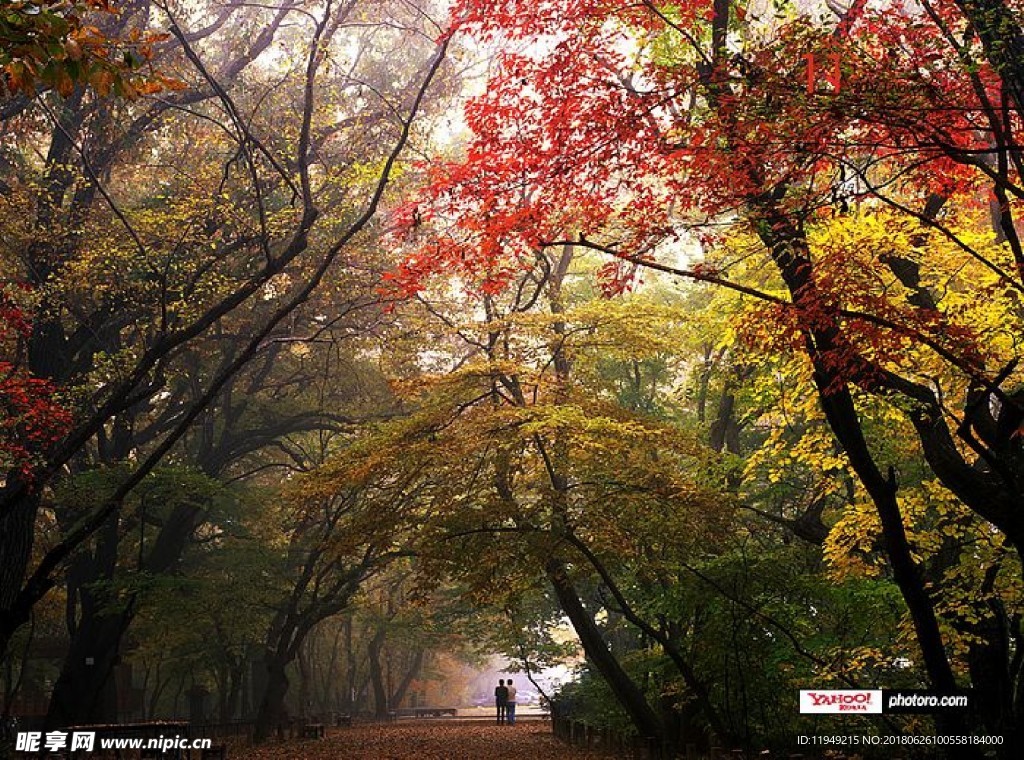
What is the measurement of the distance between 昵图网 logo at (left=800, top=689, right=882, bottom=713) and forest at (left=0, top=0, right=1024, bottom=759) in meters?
0.12

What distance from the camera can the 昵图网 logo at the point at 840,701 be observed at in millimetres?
9211

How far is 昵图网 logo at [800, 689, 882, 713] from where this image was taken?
9211 mm

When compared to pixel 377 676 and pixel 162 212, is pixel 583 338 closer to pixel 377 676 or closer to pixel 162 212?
pixel 162 212

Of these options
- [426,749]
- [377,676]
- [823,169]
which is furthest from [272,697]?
[823,169]

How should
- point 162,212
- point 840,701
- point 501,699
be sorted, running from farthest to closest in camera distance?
point 501,699 → point 162,212 → point 840,701

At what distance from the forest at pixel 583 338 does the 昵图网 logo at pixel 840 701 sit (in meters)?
0.12

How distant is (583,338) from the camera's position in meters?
14.0

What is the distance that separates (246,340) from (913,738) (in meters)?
14.1

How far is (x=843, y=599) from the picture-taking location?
10.5 meters

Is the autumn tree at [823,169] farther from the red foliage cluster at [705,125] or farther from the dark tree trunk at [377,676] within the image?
the dark tree trunk at [377,676]

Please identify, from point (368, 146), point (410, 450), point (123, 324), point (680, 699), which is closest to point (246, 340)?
point (123, 324)

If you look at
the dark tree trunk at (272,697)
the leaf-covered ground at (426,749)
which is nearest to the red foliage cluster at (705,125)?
the leaf-covered ground at (426,749)

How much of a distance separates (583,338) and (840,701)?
6492 mm

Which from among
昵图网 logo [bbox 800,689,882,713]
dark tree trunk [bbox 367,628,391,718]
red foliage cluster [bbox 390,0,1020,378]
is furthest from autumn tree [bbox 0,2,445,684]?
dark tree trunk [bbox 367,628,391,718]
